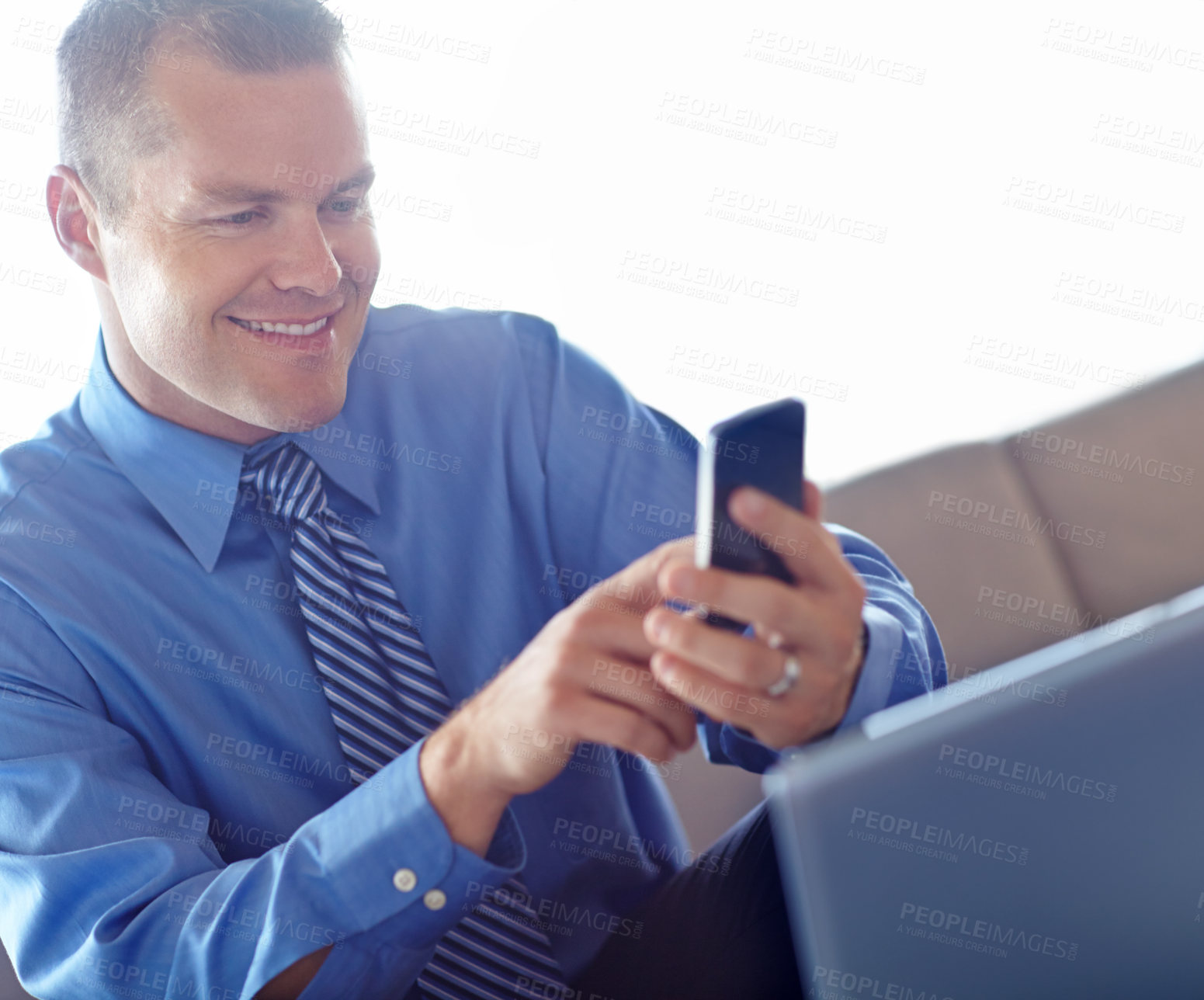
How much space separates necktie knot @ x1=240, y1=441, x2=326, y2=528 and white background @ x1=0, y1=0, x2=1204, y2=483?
2.90 feet

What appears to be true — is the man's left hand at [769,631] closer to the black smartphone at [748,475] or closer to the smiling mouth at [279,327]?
the black smartphone at [748,475]

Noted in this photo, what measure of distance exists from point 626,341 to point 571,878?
1339 mm

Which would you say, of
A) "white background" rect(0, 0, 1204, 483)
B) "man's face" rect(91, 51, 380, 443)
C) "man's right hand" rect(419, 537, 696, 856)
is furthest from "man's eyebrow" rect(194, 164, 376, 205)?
"white background" rect(0, 0, 1204, 483)

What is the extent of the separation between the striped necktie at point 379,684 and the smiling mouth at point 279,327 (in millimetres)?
169

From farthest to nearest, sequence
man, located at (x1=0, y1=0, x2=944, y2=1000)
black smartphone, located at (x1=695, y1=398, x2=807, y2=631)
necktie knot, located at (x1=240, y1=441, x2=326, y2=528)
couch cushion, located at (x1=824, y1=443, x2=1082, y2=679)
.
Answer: couch cushion, located at (x1=824, y1=443, x2=1082, y2=679)
necktie knot, located at (x1=240, y1=441, x2=326, y2=528)
man, located at (x1=0, y1=0, x2=944, y2=1000)
black smartphone, located at (x1=695, y1=398, x2=807, y2=631)

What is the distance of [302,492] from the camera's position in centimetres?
119

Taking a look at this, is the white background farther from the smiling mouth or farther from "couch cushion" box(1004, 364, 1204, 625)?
the smiling mouth

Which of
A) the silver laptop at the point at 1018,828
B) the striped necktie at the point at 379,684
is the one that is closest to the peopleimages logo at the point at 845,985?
the silver laptop at the point at 1018,828

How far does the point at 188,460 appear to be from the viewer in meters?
1.19

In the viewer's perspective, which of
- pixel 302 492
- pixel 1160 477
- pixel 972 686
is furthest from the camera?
pixel 1160 477

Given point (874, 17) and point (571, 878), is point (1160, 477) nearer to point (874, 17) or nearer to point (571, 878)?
point (874, 17)

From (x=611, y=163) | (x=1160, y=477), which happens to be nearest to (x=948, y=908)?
(x=1160, y=477)

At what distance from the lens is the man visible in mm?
861

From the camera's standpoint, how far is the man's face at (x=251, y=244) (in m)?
1.09
